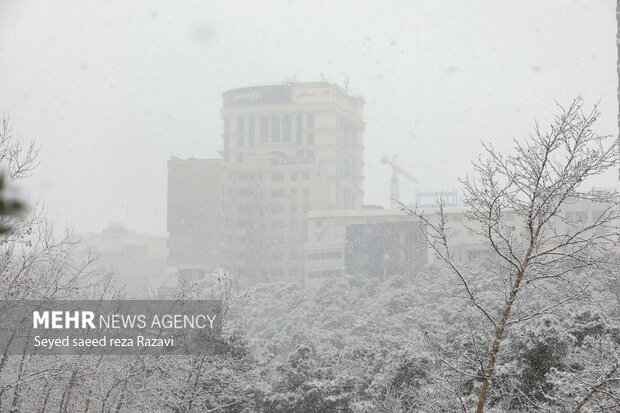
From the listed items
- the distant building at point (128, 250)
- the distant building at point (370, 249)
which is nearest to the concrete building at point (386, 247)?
the distant building at point (370, 249)

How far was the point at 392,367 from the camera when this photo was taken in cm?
1770

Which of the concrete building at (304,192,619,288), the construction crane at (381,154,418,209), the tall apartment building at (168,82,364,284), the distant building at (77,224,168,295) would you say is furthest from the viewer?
the construction crane at (381,154,418,209)

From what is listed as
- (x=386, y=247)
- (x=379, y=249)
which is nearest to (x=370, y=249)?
(x=379, y=249)

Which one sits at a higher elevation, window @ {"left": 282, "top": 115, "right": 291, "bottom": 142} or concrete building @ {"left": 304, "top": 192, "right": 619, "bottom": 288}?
window @ {"left": 282, "top": 115, "right": 291, "bottom": 142}

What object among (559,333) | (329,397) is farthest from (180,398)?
(559,333)

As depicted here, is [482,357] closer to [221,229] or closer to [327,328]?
[327,328]

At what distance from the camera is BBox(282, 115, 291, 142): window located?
9800 centimetres

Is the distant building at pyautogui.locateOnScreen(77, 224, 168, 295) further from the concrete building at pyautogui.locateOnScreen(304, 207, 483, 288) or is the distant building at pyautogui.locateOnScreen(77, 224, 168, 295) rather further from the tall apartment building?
the concrete building at pyautogui.locateOnScreen(304, 207, 483, 288)

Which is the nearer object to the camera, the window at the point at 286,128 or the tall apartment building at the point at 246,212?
the tall apartment building at the point at 246,212

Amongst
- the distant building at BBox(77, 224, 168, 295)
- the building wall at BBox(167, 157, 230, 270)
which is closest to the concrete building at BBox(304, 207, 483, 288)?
the building wall at BBox(167, 157, 230, 270)

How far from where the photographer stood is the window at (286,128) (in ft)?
322

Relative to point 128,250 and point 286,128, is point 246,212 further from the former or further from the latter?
point 128,250

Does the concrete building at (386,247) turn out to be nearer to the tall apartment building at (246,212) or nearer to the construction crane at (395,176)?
the tall apartment building at (246,212)

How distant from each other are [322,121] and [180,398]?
84.1m
